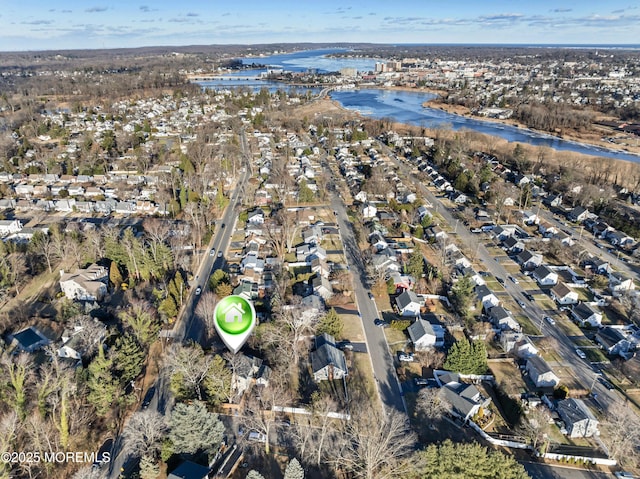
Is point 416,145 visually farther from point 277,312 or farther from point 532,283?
point 277,312

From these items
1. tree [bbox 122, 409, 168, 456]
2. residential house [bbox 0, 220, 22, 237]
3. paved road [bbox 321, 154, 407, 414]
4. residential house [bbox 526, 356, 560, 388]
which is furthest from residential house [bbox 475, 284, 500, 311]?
residential house [bbox 0, 220, 22, 237]

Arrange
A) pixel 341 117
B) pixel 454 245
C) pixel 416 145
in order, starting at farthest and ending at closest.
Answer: pixel 341 117 → pixel 416 145 → pixel 454 245

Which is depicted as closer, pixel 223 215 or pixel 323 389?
pixel 323 389

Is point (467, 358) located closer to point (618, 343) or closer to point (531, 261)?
point (618, 343)

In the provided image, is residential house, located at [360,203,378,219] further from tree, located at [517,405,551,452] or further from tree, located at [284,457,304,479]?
tree, located at [284,457,304,479]

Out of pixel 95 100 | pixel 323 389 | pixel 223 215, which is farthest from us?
pixel 95 100

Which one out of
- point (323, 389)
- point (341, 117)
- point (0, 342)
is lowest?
point (323, 389)

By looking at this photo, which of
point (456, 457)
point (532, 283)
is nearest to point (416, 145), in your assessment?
point (532, 283)
